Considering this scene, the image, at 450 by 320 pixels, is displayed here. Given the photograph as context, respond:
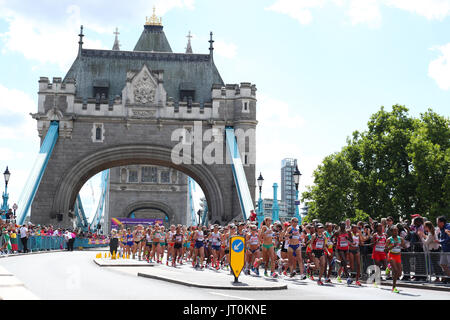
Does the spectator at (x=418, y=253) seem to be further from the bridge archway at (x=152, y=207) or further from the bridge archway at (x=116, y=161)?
the bridge archway at (x=152, y=207)

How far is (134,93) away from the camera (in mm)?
40656

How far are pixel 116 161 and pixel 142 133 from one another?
290cm

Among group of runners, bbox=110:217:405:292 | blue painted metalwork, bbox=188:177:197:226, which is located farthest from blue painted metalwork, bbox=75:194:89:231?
group of runners, bbox=110:217:405:292

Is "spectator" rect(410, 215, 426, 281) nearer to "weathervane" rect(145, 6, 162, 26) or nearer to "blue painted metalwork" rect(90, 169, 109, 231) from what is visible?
"weathervane" rect(145, 6, 162, 26)

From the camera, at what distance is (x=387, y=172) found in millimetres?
38250

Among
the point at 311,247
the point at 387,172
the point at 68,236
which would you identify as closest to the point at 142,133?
the point at 68,236

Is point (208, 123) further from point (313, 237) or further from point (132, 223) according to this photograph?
point (132, 223)

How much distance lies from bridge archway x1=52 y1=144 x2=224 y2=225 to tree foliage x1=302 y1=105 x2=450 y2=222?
6.86 meters

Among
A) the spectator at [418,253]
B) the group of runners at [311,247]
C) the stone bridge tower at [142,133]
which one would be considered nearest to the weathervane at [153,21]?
the stone bridge tower at [142,133]

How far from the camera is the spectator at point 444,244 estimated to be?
48.2ft

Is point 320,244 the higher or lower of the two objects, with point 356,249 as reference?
higher

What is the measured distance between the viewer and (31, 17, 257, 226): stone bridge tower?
39312 millimetres

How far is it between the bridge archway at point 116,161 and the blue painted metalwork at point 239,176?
191cm

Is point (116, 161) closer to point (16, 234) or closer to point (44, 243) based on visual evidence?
point (44, 243)
